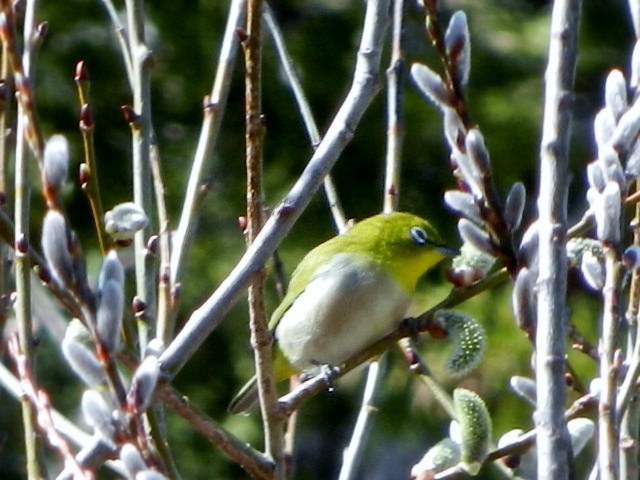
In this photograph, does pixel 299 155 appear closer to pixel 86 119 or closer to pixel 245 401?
pixel 245 401

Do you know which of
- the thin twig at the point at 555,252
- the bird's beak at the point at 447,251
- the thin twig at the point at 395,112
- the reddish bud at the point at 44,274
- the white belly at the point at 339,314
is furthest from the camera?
the bird's beak at the point at 447,251

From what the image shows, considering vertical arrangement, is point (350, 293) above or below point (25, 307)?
below

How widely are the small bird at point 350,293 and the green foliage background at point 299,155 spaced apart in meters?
2.05

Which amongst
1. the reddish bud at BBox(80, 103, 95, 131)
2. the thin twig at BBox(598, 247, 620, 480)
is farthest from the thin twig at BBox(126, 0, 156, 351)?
the thin twig at BBox(598, 247, 620, 480)

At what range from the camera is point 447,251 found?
317cm

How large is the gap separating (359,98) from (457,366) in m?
0.54

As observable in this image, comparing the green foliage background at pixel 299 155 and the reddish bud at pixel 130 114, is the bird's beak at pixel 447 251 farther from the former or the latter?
the green foliage background at pixel 299 155

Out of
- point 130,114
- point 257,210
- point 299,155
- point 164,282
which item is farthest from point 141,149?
point 299,155

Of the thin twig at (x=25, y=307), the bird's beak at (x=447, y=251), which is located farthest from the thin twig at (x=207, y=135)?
the bird's beak at (x=447, y=251)

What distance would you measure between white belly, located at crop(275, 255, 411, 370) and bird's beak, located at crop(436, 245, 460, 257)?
0.50 feet

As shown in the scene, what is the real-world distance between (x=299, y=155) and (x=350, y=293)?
9.06ft

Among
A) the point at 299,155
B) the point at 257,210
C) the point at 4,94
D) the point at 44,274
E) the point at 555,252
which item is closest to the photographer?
the point at 555,252

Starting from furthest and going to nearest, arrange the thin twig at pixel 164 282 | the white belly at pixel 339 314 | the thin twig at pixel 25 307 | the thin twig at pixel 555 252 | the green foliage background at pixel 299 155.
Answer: the green foliage background at pixel 299 155 < the white belly at pixel 339 314 < the thin twig at pixel 164 282 < the thin twig at pixel 25 307 < the thin twig at pixel 555 252

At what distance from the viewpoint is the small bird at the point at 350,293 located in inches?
119
